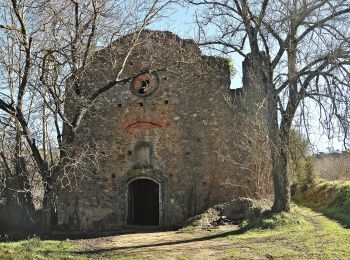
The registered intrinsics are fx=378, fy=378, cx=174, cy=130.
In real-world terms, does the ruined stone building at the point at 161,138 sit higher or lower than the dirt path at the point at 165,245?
higher

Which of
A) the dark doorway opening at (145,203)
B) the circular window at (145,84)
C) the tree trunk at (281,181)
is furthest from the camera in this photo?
the dark doorway opening at (145,203)

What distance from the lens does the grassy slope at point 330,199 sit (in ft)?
43.5

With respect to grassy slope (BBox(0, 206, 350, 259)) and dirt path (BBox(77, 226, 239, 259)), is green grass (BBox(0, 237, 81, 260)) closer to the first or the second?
grassy slope (BBox(0, 206, 350, 259))

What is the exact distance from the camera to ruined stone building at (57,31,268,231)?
1336 cm

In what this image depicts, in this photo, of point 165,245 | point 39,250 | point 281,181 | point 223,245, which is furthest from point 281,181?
point 39,250

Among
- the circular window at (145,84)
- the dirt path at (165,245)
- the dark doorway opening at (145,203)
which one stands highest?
the circular window at (145,84)

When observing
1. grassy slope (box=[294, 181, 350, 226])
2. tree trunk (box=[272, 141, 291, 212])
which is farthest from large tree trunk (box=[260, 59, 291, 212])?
grassy slope (box=[294, 181, 350, 226])

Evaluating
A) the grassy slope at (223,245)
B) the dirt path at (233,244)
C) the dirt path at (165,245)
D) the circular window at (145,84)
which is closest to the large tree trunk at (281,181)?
the grassy slope at (223,245)

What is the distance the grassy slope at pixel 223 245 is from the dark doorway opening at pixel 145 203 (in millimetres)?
3913

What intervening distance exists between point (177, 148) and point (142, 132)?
1.49 meters

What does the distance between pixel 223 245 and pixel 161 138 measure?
598 cm

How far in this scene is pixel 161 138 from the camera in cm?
1391

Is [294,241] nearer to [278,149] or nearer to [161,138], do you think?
[278,149]

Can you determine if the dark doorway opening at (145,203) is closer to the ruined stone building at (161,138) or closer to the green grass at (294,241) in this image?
the ruined stone building at (161,138)
